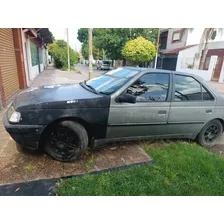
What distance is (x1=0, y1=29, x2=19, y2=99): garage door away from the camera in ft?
18.7

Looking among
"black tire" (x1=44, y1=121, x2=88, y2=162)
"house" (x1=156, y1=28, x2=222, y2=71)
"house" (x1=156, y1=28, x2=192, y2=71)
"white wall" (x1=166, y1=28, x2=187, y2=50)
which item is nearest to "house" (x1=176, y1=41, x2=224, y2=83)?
"house" (x1=156, y1=28, x2=222, y2=71)

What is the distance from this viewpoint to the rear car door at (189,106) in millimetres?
3174

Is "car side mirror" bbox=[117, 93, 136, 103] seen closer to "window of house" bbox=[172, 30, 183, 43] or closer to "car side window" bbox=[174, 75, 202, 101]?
"car side window" bbox=[174, 75, 202, 101]

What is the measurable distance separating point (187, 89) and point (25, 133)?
2.84m

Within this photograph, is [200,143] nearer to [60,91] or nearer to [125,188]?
[125,188]

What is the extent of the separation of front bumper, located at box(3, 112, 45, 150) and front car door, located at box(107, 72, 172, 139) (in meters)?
1.08

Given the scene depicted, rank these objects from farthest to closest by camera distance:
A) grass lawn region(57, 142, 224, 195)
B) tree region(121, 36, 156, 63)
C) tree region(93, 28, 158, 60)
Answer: tree region(93, 28, 158, 60)
tree region(121, 36, 156, 63)
grass lawn region(57, 142, 224, 195)

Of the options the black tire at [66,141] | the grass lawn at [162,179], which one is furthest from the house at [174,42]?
the black tire at [66,141]

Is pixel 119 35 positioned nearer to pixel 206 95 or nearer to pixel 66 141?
pixel 206 95

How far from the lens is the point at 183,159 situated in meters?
3.02

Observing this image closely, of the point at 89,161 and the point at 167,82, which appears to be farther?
the point at 167,82

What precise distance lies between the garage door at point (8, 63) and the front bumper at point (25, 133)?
3.95 m

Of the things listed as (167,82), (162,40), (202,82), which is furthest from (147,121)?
(162,40)

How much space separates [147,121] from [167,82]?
31.7 inches
